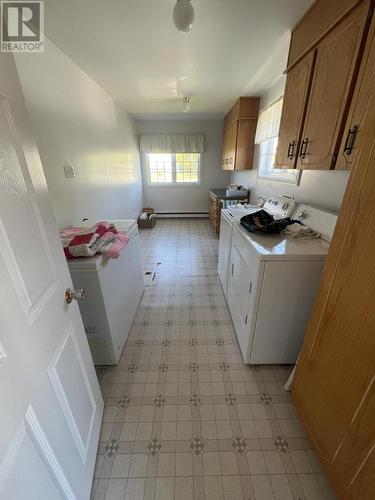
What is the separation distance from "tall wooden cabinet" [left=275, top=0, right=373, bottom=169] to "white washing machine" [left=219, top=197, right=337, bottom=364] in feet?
A: 1.51

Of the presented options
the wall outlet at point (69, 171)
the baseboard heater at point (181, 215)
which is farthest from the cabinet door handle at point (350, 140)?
the baseboard heater at point (181, 215)

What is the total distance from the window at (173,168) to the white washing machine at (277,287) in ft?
13.1

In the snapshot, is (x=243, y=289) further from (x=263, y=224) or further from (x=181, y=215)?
(x=181, y=215)

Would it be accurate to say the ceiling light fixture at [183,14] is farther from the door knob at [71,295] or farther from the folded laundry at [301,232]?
the door knob at [71,295]

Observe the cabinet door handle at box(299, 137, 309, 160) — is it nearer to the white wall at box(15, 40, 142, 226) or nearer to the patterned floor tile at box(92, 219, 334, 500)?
the patterned floor tile at box(92, 219, 334, 500)

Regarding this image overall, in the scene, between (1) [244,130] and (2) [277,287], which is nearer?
(2) [277,287]

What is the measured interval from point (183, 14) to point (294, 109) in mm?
957

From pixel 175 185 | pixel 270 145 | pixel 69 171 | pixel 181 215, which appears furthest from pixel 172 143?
pixel 69 171

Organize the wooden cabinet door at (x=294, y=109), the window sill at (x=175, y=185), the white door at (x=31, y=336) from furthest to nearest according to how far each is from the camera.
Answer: the window sill at (x=175, y=185) < the wooden cabinet door at (x=294, y=109) < the white door at (x=31, y=336)

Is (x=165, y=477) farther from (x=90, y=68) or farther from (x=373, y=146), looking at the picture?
(x=90, y=68)

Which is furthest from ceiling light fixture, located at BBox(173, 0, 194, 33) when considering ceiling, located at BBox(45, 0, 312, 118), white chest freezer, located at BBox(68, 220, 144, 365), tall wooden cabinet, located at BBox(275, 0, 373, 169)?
white chest freezer, located at BBox(68, 220, 144, 365)

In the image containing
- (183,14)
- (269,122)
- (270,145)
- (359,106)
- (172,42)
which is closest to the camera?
(359,106)

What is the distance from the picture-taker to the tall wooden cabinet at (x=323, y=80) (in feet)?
3.43

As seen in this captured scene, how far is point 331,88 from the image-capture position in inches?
46.7
